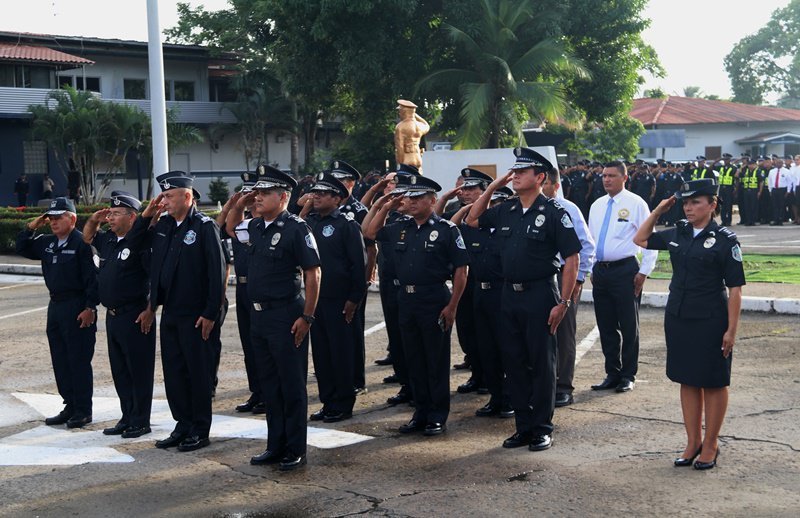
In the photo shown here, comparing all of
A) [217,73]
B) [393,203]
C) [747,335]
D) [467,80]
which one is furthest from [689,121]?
[393,203]

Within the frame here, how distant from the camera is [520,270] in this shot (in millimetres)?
7230

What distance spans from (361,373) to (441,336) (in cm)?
171

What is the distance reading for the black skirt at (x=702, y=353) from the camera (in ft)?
21.2

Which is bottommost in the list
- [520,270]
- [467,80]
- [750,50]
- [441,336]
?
[441,336]

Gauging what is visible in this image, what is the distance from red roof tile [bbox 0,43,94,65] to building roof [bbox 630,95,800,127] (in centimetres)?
2874

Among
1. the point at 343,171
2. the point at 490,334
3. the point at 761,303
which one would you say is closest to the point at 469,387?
the point at 490,334

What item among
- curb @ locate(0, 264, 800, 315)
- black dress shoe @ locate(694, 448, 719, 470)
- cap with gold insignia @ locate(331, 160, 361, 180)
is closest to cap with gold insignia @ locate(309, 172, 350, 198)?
cap with gold insignia @ locate(331, 160, 361, 180)

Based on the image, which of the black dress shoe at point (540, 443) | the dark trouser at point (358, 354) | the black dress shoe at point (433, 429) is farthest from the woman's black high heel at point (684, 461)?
the dark trouser at point (358, 354)

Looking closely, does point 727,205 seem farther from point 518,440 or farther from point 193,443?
point 193,443

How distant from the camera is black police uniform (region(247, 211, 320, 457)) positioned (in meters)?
7.07

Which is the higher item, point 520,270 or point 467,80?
point 467,80

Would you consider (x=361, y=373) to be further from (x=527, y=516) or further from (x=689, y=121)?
(x=689, y=121)

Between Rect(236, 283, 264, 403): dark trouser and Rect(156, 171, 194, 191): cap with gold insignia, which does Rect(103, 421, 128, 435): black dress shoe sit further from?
Rect(156, 171, 194, 191): cap with gold insignia

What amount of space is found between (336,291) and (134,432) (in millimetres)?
2013
